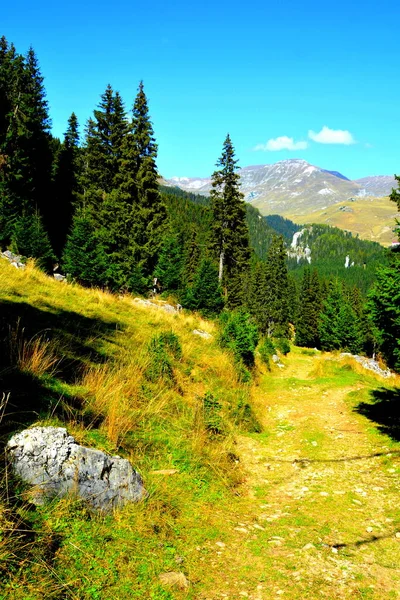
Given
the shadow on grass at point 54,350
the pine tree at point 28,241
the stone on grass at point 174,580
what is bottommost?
the stone on grass at point 174,580

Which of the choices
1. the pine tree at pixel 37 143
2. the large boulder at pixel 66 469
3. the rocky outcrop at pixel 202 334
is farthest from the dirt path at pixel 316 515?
the pine tree at pixel 37 143

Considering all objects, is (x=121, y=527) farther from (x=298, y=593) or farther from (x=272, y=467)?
(x=272, y=467)

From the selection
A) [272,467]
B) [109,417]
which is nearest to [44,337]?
[109,417]

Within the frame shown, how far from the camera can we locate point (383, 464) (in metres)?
6.28

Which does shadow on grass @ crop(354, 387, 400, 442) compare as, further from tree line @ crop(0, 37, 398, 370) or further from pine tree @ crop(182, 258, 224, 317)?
pine tree @ crop(182, 258, 224, 317)

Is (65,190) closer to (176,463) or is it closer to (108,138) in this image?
(108,138)

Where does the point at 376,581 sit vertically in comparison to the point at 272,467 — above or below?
above

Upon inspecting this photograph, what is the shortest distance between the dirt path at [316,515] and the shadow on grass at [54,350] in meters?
2.57

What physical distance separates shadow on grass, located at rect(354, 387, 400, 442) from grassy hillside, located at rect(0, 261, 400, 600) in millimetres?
75

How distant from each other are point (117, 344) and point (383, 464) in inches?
238

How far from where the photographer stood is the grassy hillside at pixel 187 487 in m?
2.99

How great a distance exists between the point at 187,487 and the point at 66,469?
74.1 inches

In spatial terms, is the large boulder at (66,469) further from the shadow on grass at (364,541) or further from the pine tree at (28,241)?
the pine tree at (28,241)

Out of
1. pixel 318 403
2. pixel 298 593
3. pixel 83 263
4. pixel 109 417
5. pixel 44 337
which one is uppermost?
pixel 83 263
